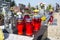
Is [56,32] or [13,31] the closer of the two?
[13,31]

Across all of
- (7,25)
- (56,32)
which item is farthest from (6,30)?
(56,32)

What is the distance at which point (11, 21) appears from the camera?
1.93 m

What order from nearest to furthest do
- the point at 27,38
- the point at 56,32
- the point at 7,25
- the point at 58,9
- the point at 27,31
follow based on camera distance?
the point at 27,38
the point at 27,31
the point at 7,25
the point at 56,32
the point at 58,9

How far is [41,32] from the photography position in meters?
1.87

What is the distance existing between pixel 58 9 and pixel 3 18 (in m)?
4.20

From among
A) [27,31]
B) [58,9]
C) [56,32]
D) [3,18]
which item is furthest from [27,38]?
[58,9]

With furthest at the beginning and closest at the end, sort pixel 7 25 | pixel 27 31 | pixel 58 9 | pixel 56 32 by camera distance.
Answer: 1. pixel 58 9
2. pixel 56 32
3. pixel 7 25
4. pixel 27 31

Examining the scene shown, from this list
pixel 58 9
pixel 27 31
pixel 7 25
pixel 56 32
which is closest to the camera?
pixel 27 31

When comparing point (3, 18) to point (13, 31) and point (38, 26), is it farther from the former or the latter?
point (38, 26)

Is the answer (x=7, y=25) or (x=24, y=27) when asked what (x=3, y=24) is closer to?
(x=7, y=25)

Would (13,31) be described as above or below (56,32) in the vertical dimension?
above

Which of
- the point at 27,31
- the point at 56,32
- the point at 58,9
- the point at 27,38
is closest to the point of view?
the point at 27,38

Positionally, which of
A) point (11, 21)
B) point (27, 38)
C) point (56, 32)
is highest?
point (11, 21)

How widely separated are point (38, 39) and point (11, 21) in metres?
0.38
